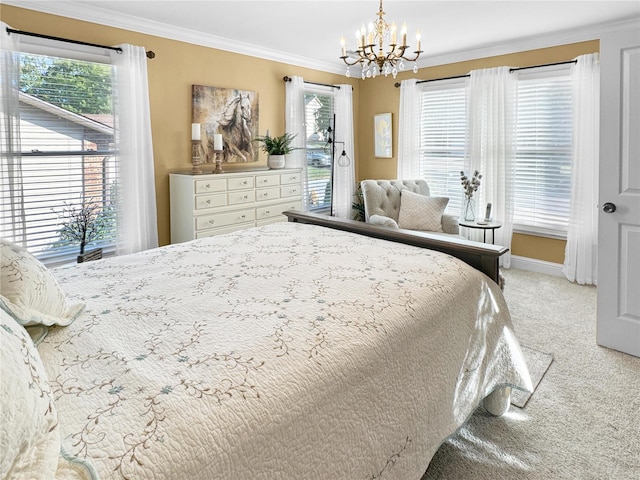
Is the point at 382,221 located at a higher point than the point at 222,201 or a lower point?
lower

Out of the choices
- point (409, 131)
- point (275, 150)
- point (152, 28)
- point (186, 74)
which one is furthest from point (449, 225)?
point (152, 28)

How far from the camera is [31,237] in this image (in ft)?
10.6

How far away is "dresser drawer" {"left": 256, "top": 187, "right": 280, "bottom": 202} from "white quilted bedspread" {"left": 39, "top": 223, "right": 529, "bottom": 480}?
2154mm

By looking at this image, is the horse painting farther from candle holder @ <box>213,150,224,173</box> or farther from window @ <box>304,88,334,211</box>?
window @ <box>304,88,334,211</box>

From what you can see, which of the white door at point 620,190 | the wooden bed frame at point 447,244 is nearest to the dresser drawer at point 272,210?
the wooden bed frame at point 447,244

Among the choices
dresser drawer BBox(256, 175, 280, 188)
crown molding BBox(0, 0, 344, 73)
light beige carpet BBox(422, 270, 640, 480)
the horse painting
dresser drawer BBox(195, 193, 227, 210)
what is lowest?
light beige carpet BBox(422, 270, 640, 480)

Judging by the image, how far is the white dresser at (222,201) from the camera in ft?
12.5

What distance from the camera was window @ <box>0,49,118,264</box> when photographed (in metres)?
3.13

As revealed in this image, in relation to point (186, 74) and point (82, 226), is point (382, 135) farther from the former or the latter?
point (82, 226)

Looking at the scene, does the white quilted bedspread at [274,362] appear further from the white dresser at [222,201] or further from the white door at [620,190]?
the white dresser at [222,201]

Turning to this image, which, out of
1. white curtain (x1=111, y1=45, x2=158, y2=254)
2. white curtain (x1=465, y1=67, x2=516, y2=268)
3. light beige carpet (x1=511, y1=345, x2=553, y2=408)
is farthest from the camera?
white curtain (x1=465, y1=67, x2=516, y2=268)

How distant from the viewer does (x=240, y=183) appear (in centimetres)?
409

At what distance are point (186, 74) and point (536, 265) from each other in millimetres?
4201

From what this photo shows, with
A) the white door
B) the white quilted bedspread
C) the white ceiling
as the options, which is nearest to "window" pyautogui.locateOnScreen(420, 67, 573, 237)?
the white ceiling
